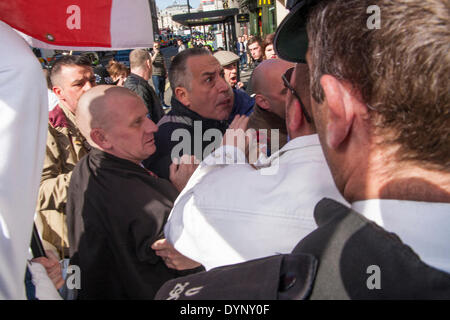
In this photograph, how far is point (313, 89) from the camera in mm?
837

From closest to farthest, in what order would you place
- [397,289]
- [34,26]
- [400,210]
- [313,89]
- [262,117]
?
[397,289] < [400,210] < [313,89] < [34,26] < [262,117]

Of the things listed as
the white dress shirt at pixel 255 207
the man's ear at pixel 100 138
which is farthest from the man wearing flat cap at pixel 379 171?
the man's ear at pixel 100 138

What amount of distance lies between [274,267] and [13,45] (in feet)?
3.04

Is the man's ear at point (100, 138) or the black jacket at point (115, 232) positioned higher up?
the man's ear at point (100, 138)

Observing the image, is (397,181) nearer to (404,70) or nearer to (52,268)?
(404,70)

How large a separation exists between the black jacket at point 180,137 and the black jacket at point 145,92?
69.8 inches

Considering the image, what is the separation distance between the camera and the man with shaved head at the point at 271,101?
1979 mm

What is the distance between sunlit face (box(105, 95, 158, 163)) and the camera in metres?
2.00

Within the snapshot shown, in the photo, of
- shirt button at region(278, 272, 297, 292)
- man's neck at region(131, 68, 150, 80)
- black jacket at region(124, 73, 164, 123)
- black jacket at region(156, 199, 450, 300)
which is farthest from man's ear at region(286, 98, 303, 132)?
man's neck at region(131, 68, 150, 80)

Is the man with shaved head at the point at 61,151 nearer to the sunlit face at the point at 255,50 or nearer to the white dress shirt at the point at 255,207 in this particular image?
the white dress shirt at the point at 255,207

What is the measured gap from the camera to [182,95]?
282 centimetres

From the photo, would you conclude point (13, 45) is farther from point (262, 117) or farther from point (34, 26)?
point (262, 117)

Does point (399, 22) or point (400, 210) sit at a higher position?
point (399, 22)

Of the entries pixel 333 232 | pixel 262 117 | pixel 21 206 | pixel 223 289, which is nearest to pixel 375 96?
pixel 333 232
